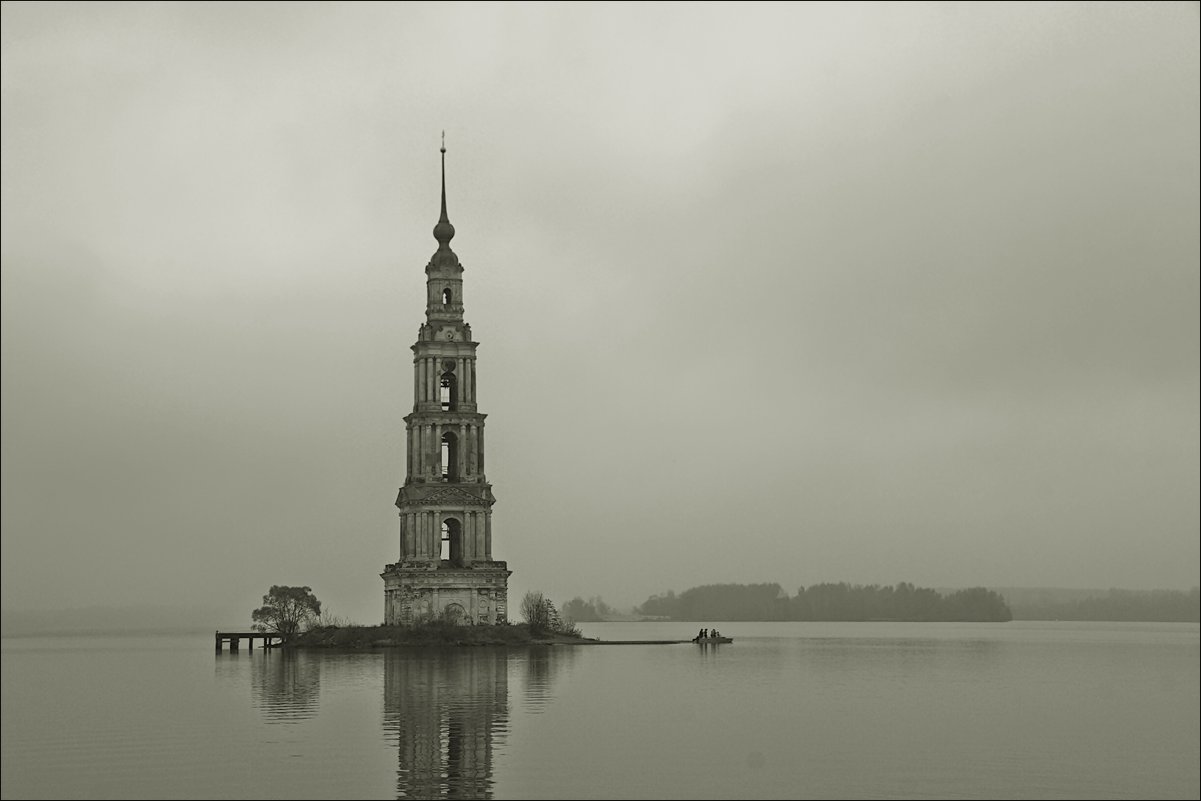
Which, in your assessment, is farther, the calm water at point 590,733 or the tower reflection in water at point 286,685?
the tower reflection in water at point 286,685

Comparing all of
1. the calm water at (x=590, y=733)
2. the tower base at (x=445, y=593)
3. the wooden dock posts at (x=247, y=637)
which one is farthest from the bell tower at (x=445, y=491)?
the calm water at (x=590, y=733)

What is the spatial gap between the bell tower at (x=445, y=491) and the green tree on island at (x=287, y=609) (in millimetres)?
5764

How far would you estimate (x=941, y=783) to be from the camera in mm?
35250

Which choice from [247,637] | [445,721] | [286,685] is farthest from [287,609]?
[445,721]

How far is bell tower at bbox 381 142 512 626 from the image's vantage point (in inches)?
3780

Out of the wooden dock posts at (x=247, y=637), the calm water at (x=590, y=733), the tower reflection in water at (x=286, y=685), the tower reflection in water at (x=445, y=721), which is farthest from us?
the wooden dock posts at (x=247, y=637)

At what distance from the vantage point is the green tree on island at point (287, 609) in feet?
326

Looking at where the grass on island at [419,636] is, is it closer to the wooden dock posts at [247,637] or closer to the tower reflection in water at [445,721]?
the wooden dock posts at [247,637]

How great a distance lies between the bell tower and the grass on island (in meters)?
1.15

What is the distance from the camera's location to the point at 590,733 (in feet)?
144

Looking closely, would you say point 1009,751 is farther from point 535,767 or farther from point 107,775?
point 107,775

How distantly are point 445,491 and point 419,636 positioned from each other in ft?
30.7

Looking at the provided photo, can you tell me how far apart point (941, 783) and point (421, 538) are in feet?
211

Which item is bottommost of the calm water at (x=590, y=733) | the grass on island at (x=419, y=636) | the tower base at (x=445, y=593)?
the calm water at (x=590, y=733)
